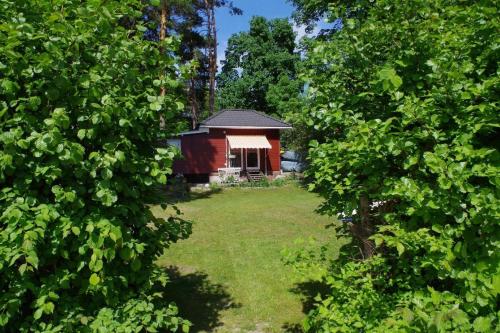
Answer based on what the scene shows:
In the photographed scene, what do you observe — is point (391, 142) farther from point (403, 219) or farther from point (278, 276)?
point (278, 276)

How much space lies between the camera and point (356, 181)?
3.12 meters

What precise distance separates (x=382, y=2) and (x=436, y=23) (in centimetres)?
48

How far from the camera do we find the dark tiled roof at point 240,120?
2542 centimetres

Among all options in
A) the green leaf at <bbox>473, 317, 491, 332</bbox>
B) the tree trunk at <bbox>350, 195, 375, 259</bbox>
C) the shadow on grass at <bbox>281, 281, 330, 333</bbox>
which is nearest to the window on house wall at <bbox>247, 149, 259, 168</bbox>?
the shadow on grass at <bbox>281, 281, 330, 333</bbox>

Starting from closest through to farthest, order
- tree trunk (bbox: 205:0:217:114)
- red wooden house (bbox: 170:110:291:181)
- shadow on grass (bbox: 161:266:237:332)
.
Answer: shadow on grass (bbox: 161:266:237:332) < red wooden house (bbox: 170:110:291:181) < tree trunk (bbox: 205:0:217:114)

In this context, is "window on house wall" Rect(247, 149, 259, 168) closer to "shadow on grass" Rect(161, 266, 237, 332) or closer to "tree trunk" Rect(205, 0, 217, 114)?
"tree trunk" Rect(205, 0, 217, 114)

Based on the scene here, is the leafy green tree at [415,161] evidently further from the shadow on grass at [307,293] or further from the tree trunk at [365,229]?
the shadow on grass at [307,293]

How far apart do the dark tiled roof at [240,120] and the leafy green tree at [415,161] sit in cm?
2205

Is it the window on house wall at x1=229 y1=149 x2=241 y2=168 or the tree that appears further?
the tree

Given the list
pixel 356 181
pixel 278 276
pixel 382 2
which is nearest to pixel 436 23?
pixel 382 2

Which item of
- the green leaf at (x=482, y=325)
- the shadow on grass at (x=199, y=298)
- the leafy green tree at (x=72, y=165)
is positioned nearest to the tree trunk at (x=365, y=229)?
the green leaf at (x=482, y=325)

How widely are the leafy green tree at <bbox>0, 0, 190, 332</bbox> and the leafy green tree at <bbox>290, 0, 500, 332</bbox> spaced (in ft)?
5.09

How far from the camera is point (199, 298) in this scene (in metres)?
6.06

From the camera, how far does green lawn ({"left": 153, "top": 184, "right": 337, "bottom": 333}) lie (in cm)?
529
